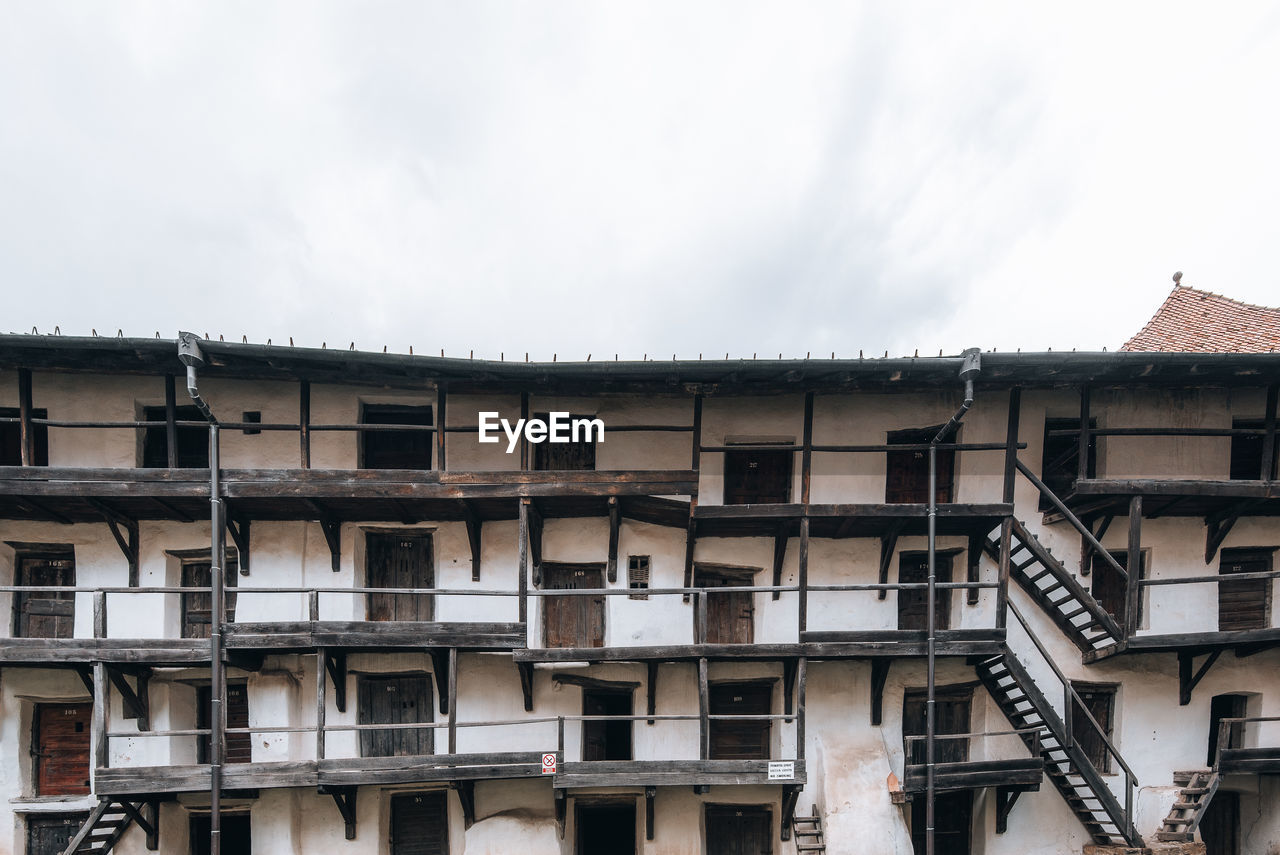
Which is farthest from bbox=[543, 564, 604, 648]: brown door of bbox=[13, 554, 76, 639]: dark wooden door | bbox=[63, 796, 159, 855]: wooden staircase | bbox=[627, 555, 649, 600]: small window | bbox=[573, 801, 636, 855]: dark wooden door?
bbox=[13, 554, 76, 639]: dark wooden door

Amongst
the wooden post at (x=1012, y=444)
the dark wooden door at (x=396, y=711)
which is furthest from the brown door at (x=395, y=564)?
the wooden post at (x=1012, y=444)

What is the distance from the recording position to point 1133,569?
9.66m

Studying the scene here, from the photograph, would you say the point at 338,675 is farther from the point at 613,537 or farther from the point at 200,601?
the point at 613,537

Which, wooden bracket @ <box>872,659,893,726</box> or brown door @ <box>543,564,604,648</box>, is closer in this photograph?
wooden bracket @ <box>872,659,893,726</box>

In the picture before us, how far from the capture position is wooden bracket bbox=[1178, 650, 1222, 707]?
10508mm

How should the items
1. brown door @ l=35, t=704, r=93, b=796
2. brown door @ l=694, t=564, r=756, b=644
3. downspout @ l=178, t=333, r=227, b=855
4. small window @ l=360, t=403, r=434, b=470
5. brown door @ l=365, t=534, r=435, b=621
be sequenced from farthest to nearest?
brown door @ l=694, t=564, r=756, b=644 < brown door @ l=365, t=534, r=435, b=621 < small window @ l=360, t=403, r=434, b=470 < brown door @ l=35, t=704, r=93, b=796 < downspout @ l=178, t=333, r=227, b=855

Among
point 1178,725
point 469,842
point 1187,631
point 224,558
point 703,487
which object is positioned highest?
point 703,487

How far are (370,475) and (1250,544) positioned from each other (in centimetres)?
1598

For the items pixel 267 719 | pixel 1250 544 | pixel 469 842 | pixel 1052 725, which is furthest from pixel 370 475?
pixel 1250 544

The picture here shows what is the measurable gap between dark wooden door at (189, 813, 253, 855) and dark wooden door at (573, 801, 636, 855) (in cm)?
592

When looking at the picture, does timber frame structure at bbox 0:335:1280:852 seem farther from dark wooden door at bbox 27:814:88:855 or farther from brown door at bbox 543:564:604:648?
dark wooden door at bbox 27:814:88:855

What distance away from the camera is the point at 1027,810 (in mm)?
10469

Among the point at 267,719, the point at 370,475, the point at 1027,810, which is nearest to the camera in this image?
the point at 370,475

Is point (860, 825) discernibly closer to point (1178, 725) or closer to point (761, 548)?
point (761, 548)
